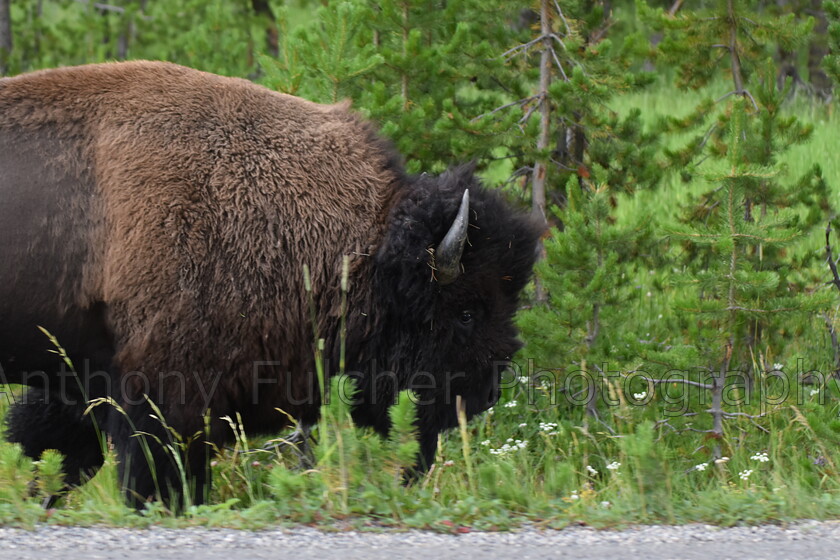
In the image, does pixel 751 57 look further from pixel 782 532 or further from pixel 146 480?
pixel 146 480

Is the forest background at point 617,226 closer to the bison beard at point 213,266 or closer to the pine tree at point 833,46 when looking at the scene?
the pine tree at point 833,46

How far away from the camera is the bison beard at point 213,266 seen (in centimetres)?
423

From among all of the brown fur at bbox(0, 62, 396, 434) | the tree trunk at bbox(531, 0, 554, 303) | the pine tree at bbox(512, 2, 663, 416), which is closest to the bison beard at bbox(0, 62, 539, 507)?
the brown fur at bbox(0, 62, 396, 434)

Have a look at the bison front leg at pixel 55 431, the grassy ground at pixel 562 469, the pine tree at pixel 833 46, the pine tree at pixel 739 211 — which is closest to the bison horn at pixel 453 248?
the grassy ground at pixel 562 469

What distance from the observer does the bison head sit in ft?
15.0

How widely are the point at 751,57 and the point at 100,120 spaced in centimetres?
446

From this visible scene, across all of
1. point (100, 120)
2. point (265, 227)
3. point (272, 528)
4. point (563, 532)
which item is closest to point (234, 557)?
point (272, 528)

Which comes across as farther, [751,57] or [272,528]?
[751,57]

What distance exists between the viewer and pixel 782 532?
323 cm

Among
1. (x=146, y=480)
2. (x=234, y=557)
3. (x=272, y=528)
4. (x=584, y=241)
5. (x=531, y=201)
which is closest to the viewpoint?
(x=234, y=557)

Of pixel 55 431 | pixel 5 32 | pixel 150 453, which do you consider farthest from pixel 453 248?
pixel 5 32

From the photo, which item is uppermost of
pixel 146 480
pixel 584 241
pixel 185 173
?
pixel 185 173

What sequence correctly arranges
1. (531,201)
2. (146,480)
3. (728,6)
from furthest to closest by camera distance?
(531,201) < (728,6) < (146,480)

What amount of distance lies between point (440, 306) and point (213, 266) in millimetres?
1114
